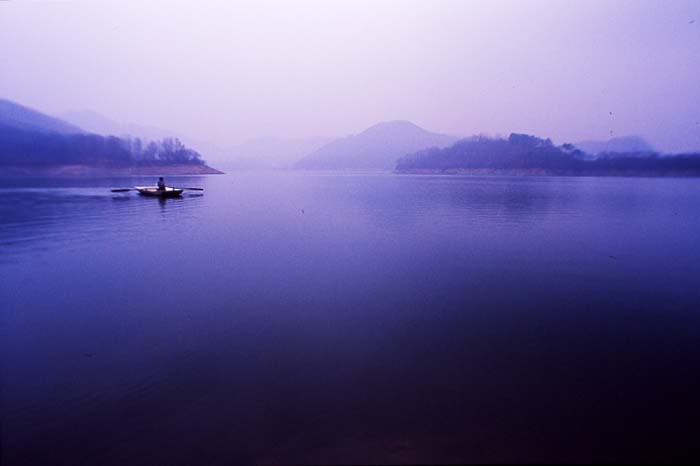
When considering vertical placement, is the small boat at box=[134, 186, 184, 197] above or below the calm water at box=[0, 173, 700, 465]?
above

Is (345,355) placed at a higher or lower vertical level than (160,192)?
lower

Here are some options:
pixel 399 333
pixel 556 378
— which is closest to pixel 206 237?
pixel 399 333

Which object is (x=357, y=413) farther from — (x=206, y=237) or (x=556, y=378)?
(x=206, y=237)

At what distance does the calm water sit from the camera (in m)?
6.46

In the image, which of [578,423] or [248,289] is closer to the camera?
[578,423]

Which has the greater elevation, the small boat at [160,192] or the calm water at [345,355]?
the small boat at [160,192]

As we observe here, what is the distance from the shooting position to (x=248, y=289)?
1450cm

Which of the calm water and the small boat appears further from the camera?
the small boat

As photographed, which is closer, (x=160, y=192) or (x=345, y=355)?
(x=345, y=355)

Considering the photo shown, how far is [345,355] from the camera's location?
9414 mm

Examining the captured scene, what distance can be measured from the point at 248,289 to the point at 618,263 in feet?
58.9

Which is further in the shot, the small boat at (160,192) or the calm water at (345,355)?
the small boat at (160,192)

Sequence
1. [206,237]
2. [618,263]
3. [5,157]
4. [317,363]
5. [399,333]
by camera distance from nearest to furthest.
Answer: [317,363], [399,333], [618,263], [206,237], [5,157]

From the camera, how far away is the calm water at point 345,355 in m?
6.46
